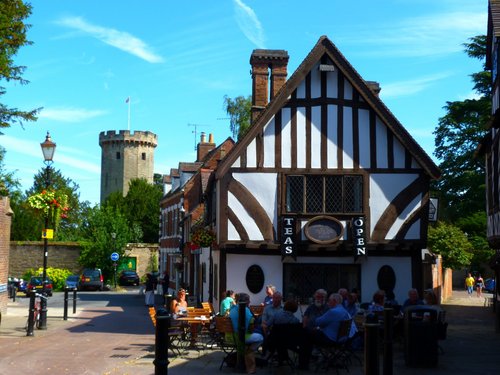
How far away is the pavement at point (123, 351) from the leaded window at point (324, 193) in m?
4.16

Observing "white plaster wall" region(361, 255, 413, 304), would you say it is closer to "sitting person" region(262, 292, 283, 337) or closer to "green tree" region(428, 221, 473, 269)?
"sitting person" region(262, 292, 283, 337)

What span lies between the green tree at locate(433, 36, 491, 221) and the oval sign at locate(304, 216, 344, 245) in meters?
25.7

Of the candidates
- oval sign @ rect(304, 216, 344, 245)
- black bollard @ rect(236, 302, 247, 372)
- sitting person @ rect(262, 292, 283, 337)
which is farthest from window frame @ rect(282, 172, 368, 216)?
black bollard @ rect(236, 302, 247, 372)

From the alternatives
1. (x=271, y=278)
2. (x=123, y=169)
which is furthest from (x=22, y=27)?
(x=123, y=169)

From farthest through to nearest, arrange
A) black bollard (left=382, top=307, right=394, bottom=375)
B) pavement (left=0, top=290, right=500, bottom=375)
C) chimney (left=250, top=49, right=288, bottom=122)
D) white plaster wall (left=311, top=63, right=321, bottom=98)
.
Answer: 1. chimney (left=250, top=49, right=288, bottom=122)
2. white plaster wall (left=311, top=63, right=321, bottom=98)
3. pavement (left=0, top=290, right=500, bottom=375)
4. black bollard (left=382, top=307, right=394, bottom=375)

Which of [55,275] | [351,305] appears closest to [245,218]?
[351,305]

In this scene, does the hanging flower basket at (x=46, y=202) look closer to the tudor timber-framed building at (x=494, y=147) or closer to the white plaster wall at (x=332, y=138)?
the white plaster wall at (x=332, y=138)

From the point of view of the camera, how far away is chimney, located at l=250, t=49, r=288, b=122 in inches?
851

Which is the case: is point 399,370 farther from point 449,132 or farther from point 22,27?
point 449,132

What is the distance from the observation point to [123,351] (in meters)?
15.0

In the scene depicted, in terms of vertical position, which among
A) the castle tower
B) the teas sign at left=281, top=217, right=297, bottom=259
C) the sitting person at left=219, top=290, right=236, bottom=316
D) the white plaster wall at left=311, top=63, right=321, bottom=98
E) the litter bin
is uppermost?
the castle tower

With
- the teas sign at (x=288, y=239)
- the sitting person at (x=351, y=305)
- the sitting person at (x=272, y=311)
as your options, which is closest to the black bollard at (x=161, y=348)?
the sitting person at (x=272, y=311)

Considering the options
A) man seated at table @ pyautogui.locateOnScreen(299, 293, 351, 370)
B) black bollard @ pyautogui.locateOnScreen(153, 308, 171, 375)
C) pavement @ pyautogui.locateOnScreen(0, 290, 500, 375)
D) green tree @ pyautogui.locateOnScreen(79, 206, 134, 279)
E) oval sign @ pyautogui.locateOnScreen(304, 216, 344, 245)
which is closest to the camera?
black bollard @ pyautogui.locateOnScreen(153, 308, 171, 375)

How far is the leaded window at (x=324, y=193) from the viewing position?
61.5 ft
